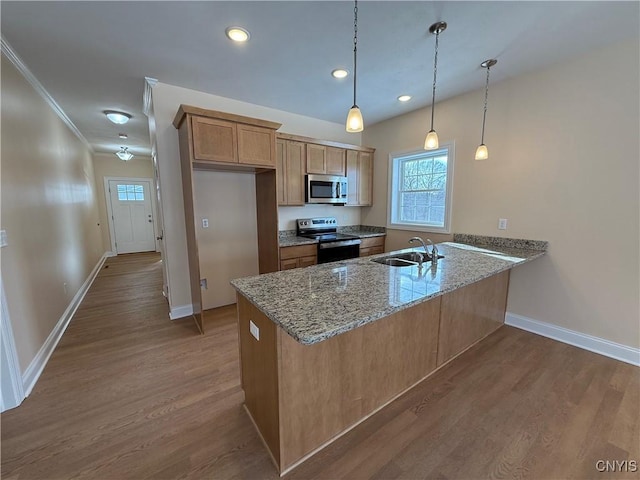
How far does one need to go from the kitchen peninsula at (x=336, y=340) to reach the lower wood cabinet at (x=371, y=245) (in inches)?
71.5

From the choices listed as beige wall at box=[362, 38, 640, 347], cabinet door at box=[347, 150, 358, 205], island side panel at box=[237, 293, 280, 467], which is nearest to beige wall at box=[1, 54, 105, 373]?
island side panel at box=[237, 293, 280, 467]

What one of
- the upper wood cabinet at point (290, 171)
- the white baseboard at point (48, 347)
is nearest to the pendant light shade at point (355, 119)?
the upper wood cabinet at point (290, 171)

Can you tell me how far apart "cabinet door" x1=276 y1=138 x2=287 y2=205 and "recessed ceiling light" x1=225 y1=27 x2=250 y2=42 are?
4.32 ft

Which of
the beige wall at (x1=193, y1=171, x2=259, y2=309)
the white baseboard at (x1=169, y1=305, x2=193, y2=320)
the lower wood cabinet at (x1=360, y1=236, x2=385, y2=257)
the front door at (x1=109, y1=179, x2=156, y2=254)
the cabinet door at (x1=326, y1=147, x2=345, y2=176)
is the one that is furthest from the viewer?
the front door at (x1=109, y1=179, x2=156, y2=254)

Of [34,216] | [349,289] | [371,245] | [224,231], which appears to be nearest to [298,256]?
[224,231]

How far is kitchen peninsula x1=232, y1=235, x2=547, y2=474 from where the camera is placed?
1.25 m

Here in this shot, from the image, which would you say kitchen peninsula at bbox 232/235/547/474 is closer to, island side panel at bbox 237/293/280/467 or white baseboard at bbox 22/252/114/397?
island side panel at bbox 237/293/280/467

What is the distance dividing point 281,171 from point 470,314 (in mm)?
2645

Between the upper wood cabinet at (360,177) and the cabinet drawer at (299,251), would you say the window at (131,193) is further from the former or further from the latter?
the upper wood cabinet at (360,177)

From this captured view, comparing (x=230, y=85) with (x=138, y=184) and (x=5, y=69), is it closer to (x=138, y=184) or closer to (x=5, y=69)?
(x=5, y=69)

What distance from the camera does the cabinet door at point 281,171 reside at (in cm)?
335

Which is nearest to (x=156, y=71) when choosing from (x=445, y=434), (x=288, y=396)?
(x=288, y=396)

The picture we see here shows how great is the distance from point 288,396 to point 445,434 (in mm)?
1056

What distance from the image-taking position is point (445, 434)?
1603mm
